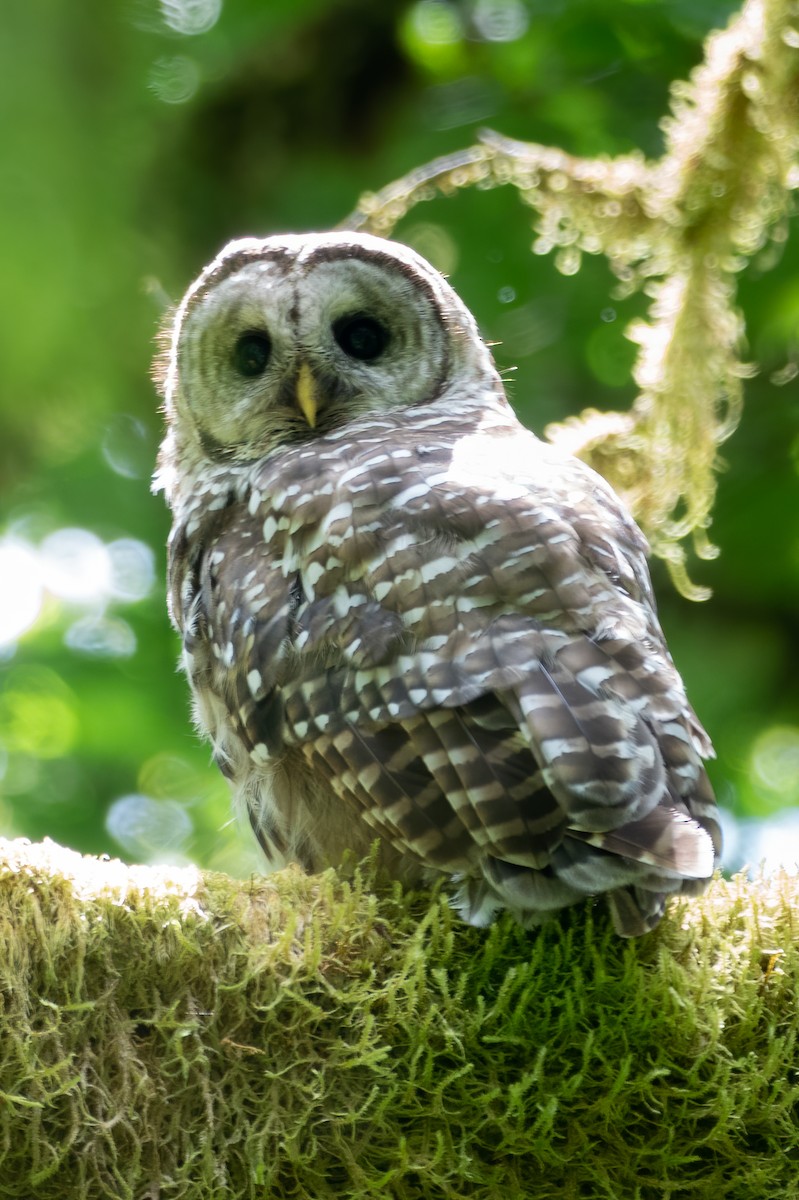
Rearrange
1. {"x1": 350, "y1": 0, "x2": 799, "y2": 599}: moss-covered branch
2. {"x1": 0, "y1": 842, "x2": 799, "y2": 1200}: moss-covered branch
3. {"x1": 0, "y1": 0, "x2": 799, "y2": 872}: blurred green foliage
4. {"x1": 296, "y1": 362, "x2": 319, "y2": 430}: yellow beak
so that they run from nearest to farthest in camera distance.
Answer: {"x1": 0, "y1": 842, "x2": 799, "y2": 1200}: moss-covered branch
{"x1": 296, "y1": 362, "x2": 319, "y2": 430}: yellow beak
{"x1": 350, "y1": 0, "x2": 799, "y2": 599}: moss-covered branch
{"x1": 0, "y1": 0, "x2": 799, "y2": 872}: blurred green foliage

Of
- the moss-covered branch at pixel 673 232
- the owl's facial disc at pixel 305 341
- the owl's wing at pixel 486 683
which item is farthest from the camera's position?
the moss-covered branch at pixel 673 232

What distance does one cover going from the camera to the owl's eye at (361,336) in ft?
11.8

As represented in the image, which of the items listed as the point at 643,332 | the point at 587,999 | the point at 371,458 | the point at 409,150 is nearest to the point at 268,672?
Answer: the point at 371,458

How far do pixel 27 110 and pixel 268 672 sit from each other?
3803 millimetres

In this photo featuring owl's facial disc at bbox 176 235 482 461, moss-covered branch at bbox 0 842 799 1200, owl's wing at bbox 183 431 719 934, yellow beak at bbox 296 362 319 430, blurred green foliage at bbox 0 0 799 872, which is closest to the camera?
moss-covered branch at bbox 0 842 799 1200

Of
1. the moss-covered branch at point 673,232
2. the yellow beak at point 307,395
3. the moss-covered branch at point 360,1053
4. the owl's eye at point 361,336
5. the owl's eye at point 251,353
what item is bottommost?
the moss-covered branch at point 360,1053

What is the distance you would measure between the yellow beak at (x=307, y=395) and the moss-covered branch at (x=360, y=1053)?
4.72 feet

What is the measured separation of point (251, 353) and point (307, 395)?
323mm

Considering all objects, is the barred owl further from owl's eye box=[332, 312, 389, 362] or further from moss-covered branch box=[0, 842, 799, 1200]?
moss-covered branch box=[0, 842, 799, 1200]

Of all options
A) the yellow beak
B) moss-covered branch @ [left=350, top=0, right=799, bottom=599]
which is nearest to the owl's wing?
the yellow beak

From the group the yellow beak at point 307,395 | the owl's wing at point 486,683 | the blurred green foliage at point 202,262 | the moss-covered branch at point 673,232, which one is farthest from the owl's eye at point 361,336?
the blurred green foliage at point 202,262

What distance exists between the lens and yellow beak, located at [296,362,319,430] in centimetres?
341

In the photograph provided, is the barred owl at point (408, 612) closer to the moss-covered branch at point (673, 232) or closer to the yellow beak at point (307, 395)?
the yellow beak at point (307, 395)

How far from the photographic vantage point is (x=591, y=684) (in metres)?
2.41
